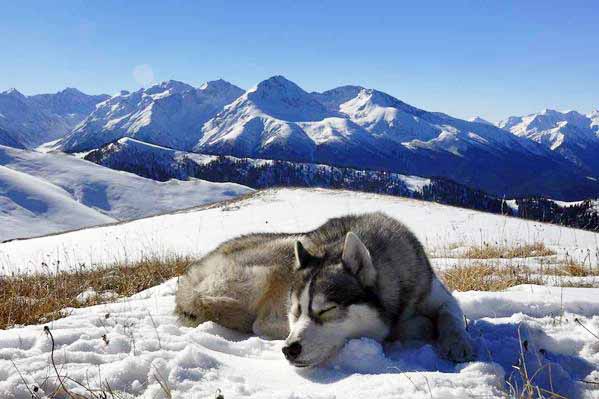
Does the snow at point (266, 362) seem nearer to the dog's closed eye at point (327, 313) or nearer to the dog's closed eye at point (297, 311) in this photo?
the dog's closed eye at point (327, 313)

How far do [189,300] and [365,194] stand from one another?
3971 centimetres

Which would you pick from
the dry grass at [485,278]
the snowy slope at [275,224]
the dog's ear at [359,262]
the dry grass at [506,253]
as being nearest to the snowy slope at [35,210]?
the snowy slope at [275,224]

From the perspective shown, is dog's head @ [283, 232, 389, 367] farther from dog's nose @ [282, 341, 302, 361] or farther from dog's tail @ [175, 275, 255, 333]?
dog's tail @ [175, 275, 255, 333]

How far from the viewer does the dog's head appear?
4242mm

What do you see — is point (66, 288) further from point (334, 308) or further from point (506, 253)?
point (506, 253)

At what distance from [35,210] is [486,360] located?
119 meters

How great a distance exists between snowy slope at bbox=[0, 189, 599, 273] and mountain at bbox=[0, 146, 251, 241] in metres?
56.8

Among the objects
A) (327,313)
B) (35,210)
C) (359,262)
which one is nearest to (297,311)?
(327,313)

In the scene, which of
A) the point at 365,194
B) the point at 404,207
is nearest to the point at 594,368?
the point at 404,207

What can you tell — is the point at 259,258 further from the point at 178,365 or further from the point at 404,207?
the point at 404,207

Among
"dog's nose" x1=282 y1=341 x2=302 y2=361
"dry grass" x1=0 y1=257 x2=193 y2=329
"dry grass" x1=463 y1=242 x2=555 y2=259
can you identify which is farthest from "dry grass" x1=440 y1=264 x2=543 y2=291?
"dry grass" x1=0 y1=257 x2=193 y2=329

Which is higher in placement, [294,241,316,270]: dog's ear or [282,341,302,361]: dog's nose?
[294,241,316,270]: dog's ear

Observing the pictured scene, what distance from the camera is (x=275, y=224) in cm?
3312

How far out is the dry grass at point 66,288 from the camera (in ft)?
21.2
